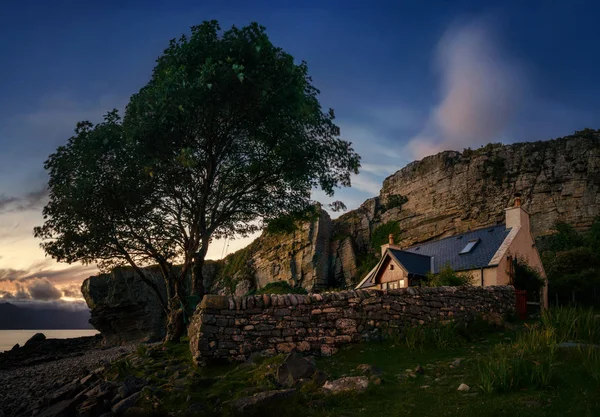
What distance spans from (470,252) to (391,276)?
595 cm

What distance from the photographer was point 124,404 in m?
10.6

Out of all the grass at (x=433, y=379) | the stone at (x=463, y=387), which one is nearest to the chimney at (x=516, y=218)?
the grass at (x=433, y=379)

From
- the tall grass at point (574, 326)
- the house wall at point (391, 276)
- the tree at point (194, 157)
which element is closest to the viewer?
the tall grass at point (574, 326)

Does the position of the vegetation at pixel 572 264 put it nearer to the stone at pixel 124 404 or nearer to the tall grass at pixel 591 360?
the tall grass at pixel 591 360

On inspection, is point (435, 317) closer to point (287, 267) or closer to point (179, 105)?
point (179, 105)

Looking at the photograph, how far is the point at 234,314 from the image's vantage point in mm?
13344

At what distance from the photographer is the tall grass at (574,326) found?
12.3 meters

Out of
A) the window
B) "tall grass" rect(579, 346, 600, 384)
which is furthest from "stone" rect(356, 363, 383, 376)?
the window

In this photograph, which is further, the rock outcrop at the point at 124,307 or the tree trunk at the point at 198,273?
the rock outcrop at the point at 124,307

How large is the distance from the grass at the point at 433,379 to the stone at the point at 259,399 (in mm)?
122

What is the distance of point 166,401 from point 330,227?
60423 millimetres

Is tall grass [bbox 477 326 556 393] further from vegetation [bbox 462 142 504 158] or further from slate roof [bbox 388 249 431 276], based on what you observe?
vegetation [bbox 462 142 504 158]

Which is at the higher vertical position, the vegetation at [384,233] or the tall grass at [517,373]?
the vegetation at [384,233]

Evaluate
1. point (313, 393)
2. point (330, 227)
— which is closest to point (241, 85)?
point (313, 393)
